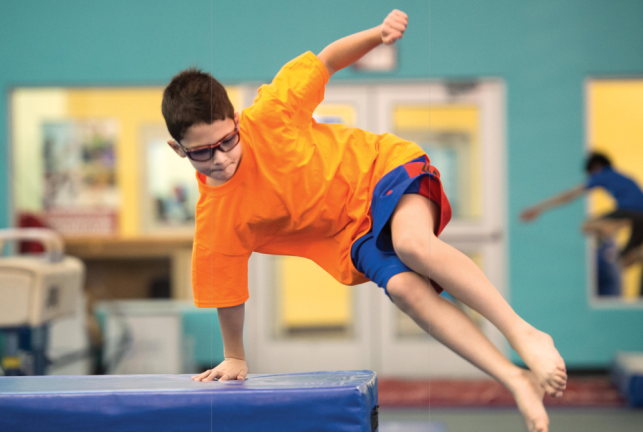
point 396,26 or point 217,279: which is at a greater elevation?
point 396,26

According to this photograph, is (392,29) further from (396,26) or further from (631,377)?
(631,377)

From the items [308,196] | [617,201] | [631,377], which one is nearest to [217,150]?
[308,196]

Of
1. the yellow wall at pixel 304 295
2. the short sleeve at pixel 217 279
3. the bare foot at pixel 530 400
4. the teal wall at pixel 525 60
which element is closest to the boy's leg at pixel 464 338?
the bare foot at pixel 530 400

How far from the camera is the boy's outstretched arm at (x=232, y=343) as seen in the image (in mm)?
1432

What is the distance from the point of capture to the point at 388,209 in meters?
1.30

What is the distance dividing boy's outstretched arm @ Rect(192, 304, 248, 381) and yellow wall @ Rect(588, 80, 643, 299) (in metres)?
2.80

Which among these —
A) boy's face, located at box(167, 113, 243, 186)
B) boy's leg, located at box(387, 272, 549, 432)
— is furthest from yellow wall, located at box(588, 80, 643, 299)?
boy's face, located at box(167, 113, 243, 186)

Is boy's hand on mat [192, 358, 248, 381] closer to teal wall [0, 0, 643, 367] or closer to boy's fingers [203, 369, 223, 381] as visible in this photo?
boy's fingers [203, 369, 223, 381]

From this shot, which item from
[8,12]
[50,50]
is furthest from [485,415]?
[8,12]

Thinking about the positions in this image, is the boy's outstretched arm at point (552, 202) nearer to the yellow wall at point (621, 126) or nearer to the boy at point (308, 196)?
the yellow wall at point (621, 126)

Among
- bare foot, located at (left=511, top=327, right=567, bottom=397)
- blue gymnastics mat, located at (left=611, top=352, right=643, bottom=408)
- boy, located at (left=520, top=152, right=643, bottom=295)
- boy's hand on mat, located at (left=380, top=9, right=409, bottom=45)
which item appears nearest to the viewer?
bare foot, located at (left=511, top=327, right=567, bottom=397)

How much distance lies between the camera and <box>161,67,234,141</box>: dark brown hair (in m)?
1.25

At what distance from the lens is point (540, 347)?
1129 mm

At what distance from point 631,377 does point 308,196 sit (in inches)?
85.4
